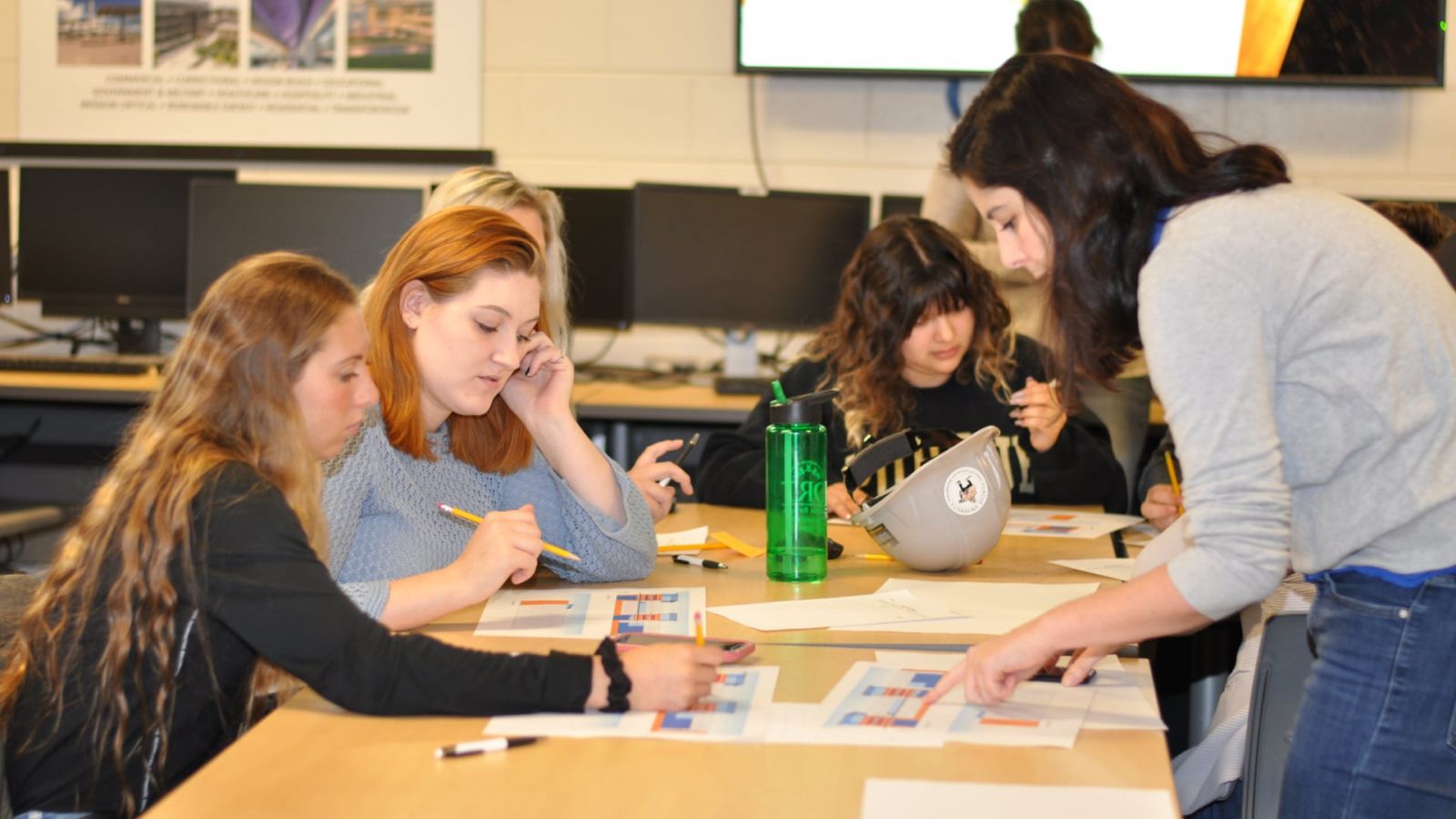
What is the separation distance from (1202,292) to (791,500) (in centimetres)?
75

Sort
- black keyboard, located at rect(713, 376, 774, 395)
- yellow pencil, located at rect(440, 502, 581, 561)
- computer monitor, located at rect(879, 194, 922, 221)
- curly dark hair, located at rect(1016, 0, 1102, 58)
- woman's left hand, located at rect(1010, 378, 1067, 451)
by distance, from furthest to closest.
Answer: computer monitor, located at rect(879, 194, 922, 221), black keyboard, located at rect(713, 376, 774, 395), curly dark hair, located at rect(1016, 0, 1102, 58), woman's left hand, located at rect(1010, 378, 1067, 451), yellow pencil, located at rect(440, 502, 581, 561)

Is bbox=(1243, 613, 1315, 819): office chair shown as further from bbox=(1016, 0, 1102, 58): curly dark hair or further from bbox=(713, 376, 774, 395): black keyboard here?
bbox=(713, 376, 774, 395): black keyboard

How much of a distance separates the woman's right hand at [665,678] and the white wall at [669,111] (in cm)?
279

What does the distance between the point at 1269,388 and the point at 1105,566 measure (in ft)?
2.62

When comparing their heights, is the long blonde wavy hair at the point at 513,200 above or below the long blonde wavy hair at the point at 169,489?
above

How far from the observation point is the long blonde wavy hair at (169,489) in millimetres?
1270

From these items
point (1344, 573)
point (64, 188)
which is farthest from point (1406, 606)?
point (64, 188)

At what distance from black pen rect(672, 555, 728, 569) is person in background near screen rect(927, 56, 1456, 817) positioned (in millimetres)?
666

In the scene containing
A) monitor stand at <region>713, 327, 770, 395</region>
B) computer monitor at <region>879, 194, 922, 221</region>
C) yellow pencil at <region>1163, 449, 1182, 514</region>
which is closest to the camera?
yellow pencil at <region>1163, 449, 1182, 514</region>

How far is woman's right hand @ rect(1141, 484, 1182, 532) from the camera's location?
7.18ft

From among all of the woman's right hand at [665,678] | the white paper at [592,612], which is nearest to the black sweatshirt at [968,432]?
the white paper at [592,612]

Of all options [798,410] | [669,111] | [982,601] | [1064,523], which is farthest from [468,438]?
[669,111]

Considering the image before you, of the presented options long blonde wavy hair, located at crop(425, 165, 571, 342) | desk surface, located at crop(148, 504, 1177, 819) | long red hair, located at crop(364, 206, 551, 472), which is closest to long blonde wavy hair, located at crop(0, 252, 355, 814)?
desk surface, located at crop(148, 504, 1177, 819)

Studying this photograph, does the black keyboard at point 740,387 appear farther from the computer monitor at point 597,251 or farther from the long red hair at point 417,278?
the long red hair at point 417,278
